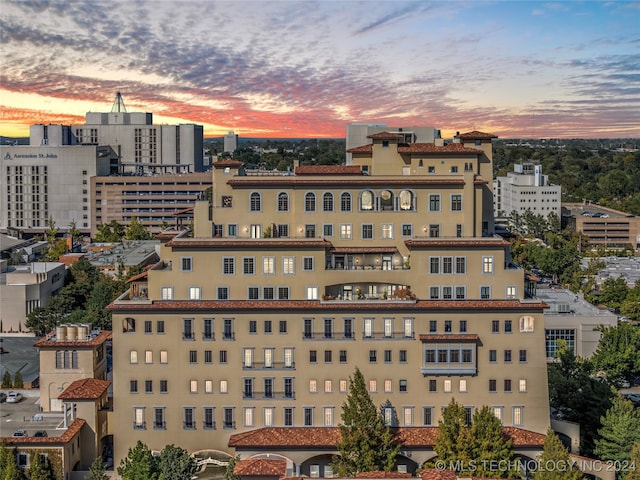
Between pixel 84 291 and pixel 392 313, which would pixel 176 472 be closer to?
pixel 392 313

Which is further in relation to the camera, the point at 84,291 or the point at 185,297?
the point at 84,291

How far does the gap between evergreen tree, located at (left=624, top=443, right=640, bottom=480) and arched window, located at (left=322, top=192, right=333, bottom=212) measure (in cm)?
2750

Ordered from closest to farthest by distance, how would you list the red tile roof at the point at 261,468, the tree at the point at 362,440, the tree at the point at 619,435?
the red tile roof at the point at 261,468 → the tree at the point at 362,440 → the tree at the point at 619,435

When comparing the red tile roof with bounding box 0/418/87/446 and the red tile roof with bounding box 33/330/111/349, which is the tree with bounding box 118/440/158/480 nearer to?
the red tile roof with bounding box 0/418/87/446

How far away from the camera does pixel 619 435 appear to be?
62500 mm

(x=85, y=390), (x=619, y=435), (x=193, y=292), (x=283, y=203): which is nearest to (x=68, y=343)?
(x=85, y=390)

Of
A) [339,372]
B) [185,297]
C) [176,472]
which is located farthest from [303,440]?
[185,297]

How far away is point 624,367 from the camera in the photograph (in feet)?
292

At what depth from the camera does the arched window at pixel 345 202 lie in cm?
6788

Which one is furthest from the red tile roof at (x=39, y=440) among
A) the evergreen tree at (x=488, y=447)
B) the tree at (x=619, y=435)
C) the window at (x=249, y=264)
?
the tree at (x=619, y=435)

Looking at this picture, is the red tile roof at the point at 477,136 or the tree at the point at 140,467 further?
the red tile roof at the point at 477,136

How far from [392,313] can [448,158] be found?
50.7 feet

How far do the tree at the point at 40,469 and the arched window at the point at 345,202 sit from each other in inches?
1103

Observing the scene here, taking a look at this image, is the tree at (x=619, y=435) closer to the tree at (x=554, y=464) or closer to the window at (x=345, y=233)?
the tree at (x=554, y=464)
